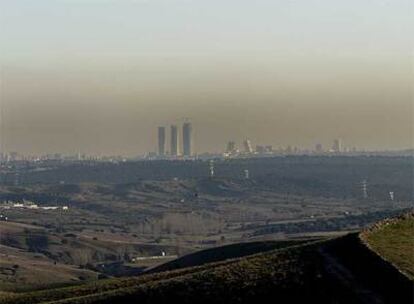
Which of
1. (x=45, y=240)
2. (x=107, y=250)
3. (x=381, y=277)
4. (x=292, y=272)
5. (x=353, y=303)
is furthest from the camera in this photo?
(x=45, y=240)

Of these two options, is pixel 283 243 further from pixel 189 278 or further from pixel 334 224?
pixel 334 224

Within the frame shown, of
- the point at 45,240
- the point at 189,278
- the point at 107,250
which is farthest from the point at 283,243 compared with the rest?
the point at 45,240

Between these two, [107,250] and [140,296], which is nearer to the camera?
[140,296]

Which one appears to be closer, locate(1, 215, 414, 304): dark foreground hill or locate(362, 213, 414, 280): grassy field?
locate(1, 215, 414, 304): dark foreground hill

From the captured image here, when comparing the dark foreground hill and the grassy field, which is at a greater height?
the grassy field
